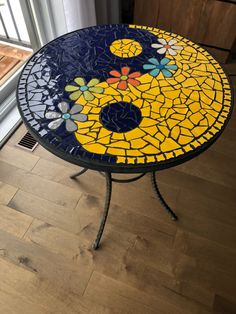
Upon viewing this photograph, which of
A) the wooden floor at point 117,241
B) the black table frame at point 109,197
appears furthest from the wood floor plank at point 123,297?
the black table frame at point 109,197

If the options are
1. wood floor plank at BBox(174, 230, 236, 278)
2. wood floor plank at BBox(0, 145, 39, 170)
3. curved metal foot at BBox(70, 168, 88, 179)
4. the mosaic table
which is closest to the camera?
the mosaic table

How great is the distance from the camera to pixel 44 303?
3.90 ft

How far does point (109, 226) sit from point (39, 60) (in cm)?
84

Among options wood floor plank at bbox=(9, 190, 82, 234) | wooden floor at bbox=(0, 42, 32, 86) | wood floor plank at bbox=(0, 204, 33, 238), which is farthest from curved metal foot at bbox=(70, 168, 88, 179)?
wooden floor at bbox=(0, 42, 32, 86)

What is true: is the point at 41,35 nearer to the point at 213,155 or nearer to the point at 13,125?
the point at 13,125

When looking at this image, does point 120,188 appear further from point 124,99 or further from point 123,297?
point 124,99

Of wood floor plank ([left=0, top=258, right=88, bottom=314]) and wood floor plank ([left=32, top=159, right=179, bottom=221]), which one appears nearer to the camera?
wood floor plank ([left=0, top=258, right=88, bottom=314])

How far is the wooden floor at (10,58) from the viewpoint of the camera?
2.17m

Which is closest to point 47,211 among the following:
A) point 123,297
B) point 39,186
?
point 39,186

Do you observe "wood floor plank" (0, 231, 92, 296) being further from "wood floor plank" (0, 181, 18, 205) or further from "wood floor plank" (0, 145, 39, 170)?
"wood floor plank" (0, 145, 39, 170)

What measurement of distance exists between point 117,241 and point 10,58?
1761mm

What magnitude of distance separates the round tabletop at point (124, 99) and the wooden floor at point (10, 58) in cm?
110

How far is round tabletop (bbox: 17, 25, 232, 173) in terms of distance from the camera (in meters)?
0.86

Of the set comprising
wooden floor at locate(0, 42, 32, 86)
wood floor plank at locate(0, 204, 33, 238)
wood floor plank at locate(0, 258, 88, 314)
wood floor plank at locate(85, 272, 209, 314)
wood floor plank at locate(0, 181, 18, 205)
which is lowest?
wood floor plank at locate(85, 272, 209, 314)
